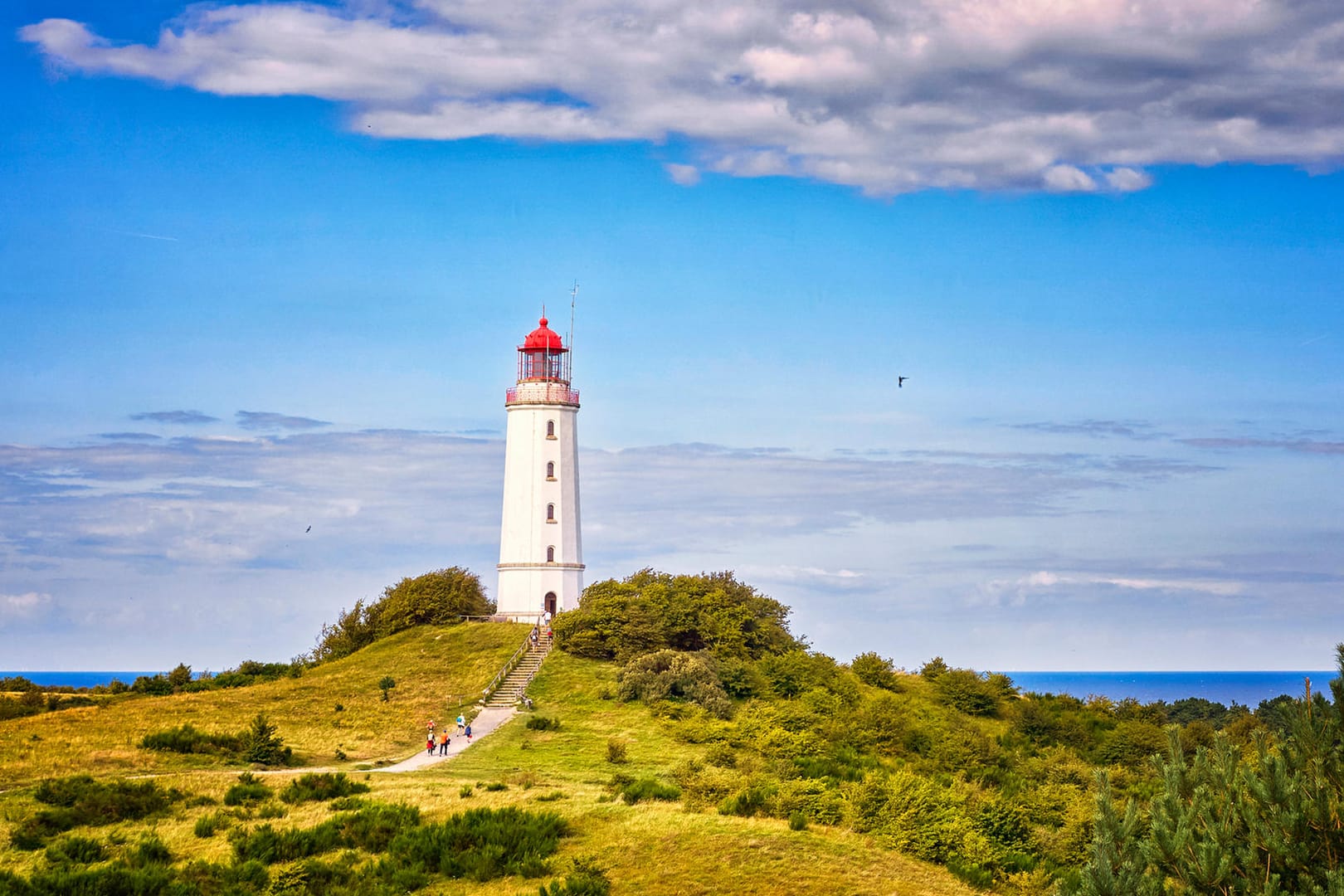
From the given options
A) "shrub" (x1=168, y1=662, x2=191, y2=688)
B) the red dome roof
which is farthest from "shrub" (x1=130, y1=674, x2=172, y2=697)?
the red dome roof

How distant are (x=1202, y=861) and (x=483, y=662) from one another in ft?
137

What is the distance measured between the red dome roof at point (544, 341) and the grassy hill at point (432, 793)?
17375 millimetres

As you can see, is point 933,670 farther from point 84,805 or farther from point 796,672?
point 84,805

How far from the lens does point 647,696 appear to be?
48344 millimetres

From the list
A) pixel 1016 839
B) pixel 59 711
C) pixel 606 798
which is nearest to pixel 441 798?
pixel 606 798

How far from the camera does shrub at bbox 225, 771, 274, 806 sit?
1223 inches

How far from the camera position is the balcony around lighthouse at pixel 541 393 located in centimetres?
6256

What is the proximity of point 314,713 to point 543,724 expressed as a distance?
9187 mm

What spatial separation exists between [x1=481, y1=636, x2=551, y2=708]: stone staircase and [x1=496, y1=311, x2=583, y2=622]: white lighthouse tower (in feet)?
15.8

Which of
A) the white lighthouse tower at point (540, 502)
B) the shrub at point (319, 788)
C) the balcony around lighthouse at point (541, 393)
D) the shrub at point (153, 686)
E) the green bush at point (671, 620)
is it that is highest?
the balcony around lighthouse at point (541, 393)

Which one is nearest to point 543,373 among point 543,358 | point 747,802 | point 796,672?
point 543,358

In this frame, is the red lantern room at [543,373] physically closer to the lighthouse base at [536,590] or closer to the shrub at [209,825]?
the lighthouse base at [536,590]

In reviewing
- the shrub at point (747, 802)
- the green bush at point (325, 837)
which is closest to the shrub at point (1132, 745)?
the shrub at point (747, 802)

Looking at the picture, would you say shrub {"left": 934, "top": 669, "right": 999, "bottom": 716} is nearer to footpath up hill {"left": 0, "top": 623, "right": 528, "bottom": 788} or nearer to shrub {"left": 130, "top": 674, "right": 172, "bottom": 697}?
footpath up hill {"left": 0, "top": 623, "right": 528, "bottom": 788}
